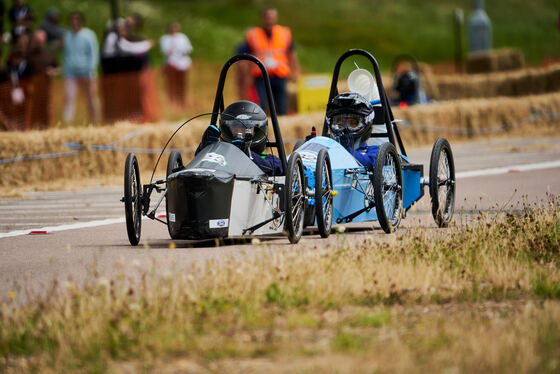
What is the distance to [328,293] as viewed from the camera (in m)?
6.93

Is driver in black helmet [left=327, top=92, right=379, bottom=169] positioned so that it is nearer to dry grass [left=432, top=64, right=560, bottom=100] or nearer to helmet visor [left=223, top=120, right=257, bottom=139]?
helmet visor [left=223, top=120, right=257, bottom=139]

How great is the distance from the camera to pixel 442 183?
36.7 ft

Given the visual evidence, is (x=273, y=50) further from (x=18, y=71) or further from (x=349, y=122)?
(x=349, y=122)

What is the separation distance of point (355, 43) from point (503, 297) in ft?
201

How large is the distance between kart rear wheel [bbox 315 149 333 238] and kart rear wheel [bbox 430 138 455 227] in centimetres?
118

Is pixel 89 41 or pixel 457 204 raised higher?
pixel 89 41

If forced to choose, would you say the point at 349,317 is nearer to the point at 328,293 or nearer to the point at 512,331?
the point at 328,293

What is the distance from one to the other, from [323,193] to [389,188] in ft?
2.92

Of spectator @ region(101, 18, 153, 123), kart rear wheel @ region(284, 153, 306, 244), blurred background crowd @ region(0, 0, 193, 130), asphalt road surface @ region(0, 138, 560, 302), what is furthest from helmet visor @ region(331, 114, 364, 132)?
spectator @ region(101, 18, 153, 123)

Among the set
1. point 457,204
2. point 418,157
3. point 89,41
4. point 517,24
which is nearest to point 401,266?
point 457,204

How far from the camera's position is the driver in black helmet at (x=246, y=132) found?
10.2 m

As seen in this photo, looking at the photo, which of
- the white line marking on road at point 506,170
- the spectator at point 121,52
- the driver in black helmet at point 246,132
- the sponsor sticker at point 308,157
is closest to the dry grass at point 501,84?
the spectator at point 121,52

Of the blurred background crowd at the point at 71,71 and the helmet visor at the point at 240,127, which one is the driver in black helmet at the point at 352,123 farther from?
the blurred background crowd at the point at 71,71

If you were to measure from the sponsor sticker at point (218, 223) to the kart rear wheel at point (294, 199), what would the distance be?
1.62 ft
